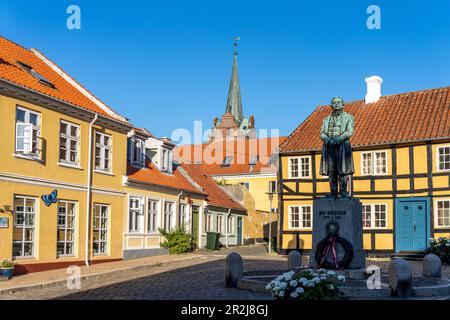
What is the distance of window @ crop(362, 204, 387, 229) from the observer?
2639 cm

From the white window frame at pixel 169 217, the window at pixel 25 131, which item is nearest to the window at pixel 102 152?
the window at pixel 25 131

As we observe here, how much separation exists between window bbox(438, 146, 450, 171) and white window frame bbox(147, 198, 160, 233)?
40.0 feet

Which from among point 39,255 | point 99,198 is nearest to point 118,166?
point 99,198

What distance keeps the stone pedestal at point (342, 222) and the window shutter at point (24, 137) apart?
8.93 meters

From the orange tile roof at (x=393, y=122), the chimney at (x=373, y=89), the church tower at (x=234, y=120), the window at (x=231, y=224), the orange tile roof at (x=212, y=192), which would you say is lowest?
the window at (x=231, y=224)

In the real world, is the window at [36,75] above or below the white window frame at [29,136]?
above

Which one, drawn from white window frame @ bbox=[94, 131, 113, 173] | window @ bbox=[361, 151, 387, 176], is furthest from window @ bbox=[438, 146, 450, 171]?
white window frame @ bbox=[94, 131, 113, 173]

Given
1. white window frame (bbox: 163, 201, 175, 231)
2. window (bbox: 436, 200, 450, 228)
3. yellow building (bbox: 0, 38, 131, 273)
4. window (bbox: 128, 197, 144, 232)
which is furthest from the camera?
white window frame (bbox: 163, 201, 175, 231)

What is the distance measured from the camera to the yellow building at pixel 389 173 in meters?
25.2

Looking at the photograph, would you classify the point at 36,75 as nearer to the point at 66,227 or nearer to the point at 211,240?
the point at 66,227

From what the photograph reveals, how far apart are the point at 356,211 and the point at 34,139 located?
10.1m

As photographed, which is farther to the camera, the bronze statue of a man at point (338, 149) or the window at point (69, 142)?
the window at point (69, 142)

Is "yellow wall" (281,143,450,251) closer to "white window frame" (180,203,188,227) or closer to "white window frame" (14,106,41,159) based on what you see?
"white window frame" (180,203,188,227)

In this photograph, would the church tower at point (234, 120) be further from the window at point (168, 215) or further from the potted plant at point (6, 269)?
the potted plant at point (6, 269)
